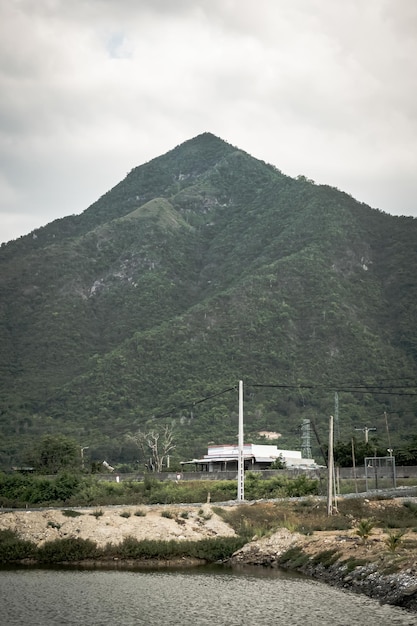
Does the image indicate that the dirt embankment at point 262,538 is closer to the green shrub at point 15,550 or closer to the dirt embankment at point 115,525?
the dirt embankment at point 115,525

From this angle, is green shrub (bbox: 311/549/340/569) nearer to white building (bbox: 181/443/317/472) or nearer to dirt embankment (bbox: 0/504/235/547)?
dirt embankment (bbox: 0/504/235/547)

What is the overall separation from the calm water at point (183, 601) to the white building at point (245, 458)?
54960 millimetres

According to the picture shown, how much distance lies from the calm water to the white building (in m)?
55.0

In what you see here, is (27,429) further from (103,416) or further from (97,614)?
(97,614)

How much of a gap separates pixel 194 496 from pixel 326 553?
88.6 ft

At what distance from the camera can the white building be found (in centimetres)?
10206

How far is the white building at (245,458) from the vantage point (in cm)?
10206

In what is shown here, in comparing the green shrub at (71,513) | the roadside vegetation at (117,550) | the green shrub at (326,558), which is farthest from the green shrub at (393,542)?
the green shrub at (71,513)

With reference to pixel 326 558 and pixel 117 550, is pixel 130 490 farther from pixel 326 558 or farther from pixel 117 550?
pixel 326 558

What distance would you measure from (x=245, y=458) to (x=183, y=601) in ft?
209

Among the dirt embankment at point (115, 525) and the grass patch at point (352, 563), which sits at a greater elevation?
the dirt embankment at point (115, 525)

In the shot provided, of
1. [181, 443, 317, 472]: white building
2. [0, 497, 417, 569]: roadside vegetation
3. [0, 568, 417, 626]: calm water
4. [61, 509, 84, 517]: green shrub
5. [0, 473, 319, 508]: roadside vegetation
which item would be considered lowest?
[0, 568, 417, 626]: calm water

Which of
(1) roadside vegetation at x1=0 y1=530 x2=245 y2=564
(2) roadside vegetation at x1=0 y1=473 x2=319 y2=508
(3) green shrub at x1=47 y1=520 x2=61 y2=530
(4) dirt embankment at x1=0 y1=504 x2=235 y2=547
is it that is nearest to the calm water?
(1) roadside vegetation at x1=0 y1=530 x2=245 y2=564

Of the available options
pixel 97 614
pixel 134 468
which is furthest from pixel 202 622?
pixel 134 468
